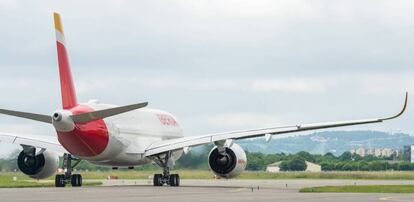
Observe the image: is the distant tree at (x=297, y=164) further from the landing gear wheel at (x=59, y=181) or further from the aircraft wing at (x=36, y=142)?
the landing gear wheel at (x=59, y=181)

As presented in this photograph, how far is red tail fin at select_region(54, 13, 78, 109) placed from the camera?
53.5 meters

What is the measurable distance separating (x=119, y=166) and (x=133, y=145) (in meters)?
1.83

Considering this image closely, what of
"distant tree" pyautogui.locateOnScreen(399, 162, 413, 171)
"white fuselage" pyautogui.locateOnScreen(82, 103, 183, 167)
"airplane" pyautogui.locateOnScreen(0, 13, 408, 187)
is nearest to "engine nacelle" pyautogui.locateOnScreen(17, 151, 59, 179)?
"airplane" pyautogui.locateOnScreen(0, 13, 408, 187)

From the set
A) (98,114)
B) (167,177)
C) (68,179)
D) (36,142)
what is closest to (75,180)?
(68,179)

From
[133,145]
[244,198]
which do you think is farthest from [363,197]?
[133,145]

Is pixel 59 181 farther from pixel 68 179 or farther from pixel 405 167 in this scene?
pixel 405 167

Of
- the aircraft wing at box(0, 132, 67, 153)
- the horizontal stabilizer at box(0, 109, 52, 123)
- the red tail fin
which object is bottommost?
the aircraft wing at box(0, 132, 67, 153)

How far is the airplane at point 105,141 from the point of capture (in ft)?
175

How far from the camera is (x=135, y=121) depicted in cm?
6309

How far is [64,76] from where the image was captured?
53594mm

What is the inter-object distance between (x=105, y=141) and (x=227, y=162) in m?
7.47

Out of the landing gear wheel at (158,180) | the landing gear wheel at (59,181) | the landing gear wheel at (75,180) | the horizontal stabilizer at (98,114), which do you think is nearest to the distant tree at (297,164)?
the landing gear wheel at (158,180)

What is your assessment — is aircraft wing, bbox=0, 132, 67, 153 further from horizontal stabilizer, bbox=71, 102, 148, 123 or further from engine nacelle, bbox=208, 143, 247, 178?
engine nacelle, bbox=208, 143, 247, 178

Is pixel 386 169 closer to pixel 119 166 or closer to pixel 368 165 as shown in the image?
pixel 368 165
